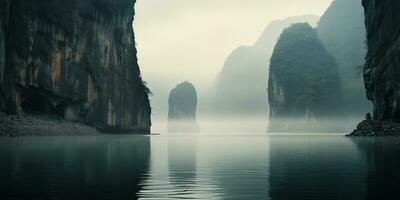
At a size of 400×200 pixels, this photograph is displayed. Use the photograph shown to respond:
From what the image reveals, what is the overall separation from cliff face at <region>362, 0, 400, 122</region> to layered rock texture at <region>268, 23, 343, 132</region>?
317 feet

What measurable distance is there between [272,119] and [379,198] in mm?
189093

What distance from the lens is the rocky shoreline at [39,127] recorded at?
2319 inches

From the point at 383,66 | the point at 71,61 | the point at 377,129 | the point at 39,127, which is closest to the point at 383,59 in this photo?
the point at 383,66

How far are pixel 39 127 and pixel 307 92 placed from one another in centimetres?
13186

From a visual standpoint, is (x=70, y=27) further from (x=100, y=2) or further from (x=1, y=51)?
(x=1, y=51)

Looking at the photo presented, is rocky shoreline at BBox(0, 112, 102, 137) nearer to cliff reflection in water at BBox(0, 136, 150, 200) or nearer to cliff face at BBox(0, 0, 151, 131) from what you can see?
cliff face at BBox(0, 0, 151, 131)

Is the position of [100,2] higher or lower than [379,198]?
higher

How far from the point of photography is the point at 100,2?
8712cm

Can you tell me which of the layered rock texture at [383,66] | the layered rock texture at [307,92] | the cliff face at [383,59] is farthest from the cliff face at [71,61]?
the layered rock texture at [307,92]

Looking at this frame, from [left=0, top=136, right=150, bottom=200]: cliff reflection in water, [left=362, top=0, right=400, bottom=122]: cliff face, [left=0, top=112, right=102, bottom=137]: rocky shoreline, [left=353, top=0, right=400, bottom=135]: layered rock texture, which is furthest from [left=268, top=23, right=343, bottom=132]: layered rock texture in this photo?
[left=0, top=136, right=150, bottom=200]: cliff reflection in water

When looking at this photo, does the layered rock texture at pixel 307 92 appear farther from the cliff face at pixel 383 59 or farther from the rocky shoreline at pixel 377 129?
the cliff face at pixel 383 59

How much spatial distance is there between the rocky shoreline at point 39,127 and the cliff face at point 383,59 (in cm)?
4501

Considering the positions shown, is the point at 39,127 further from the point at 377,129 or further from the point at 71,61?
the point at 377,129

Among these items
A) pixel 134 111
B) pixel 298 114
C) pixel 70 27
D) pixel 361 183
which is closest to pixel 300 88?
pixel 298 114
